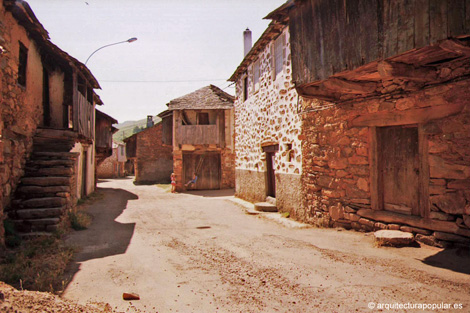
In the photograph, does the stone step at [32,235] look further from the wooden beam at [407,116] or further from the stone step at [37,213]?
the wooden beam at [407,116]

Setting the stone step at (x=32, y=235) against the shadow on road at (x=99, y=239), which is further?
the stone step at (x=32, y=235)

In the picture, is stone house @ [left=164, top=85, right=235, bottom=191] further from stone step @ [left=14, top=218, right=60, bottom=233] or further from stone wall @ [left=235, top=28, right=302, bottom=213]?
stone step @ [left=14, top=218, right=60, bottom=233]

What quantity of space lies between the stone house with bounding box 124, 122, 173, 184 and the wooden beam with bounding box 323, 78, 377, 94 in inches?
896

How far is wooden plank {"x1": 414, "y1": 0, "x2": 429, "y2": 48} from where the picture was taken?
173 inches

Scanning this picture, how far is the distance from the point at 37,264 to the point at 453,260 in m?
6.15

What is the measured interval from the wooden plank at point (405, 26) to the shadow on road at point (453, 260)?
3142mm

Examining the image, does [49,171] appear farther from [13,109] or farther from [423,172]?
[423,172]

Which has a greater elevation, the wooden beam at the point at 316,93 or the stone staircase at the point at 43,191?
the wooden beam at the point at 316,93

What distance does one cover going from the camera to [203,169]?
65.2ft

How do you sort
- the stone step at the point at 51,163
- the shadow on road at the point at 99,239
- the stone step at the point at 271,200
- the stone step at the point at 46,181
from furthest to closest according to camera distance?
the stone step at the point at 271,200
the stone step at the point at 51,163
the stone step at the point at 46,181
the shadow on road at the point at 99,239

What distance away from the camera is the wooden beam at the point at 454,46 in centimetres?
416

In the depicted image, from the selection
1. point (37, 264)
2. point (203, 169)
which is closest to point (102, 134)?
point (203, 169)

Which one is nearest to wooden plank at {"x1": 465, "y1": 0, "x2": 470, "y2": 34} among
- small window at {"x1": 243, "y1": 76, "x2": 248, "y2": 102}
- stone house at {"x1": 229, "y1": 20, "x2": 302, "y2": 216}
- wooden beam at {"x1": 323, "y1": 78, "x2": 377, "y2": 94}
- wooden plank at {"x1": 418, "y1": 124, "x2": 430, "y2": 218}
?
wooden plank at {"x1": 418, "y1": 124, "x2": 430, "y2": 218}

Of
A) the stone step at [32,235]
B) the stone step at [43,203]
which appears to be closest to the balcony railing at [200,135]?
the stone step at [43,203]
